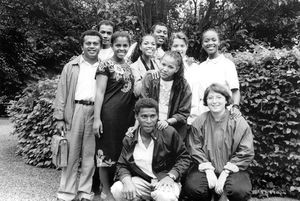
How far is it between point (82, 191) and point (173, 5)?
646cm

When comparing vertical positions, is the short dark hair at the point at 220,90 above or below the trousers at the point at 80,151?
above

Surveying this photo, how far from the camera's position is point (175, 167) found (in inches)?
151

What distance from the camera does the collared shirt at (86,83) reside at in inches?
178

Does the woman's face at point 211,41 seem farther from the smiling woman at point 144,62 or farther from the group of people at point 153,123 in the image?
the smiling woman at point 144,62

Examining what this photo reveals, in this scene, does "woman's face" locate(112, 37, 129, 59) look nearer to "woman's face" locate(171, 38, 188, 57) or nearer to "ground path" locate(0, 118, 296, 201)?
"woman's face" locate(171, 38, 188, 57)

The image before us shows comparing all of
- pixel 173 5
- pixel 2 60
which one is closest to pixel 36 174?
pixel 173 5

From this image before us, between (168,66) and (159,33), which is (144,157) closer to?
(168,66)

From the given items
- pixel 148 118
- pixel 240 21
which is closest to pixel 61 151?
pixel 148 118

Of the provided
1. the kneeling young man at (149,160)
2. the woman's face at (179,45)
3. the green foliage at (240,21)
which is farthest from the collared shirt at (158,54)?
the green foliage at (240,21)

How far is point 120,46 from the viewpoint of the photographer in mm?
4379

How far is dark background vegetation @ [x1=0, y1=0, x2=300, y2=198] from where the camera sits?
4.91 meters

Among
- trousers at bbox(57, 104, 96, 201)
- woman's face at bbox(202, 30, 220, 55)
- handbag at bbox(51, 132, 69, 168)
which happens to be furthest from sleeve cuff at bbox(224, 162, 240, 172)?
handbag at bbox(51, 132, 69, 168)

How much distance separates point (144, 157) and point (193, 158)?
21.4 inches

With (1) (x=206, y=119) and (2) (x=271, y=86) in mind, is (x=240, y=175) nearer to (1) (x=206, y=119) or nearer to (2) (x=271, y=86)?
(1) (x=206, y=119)
